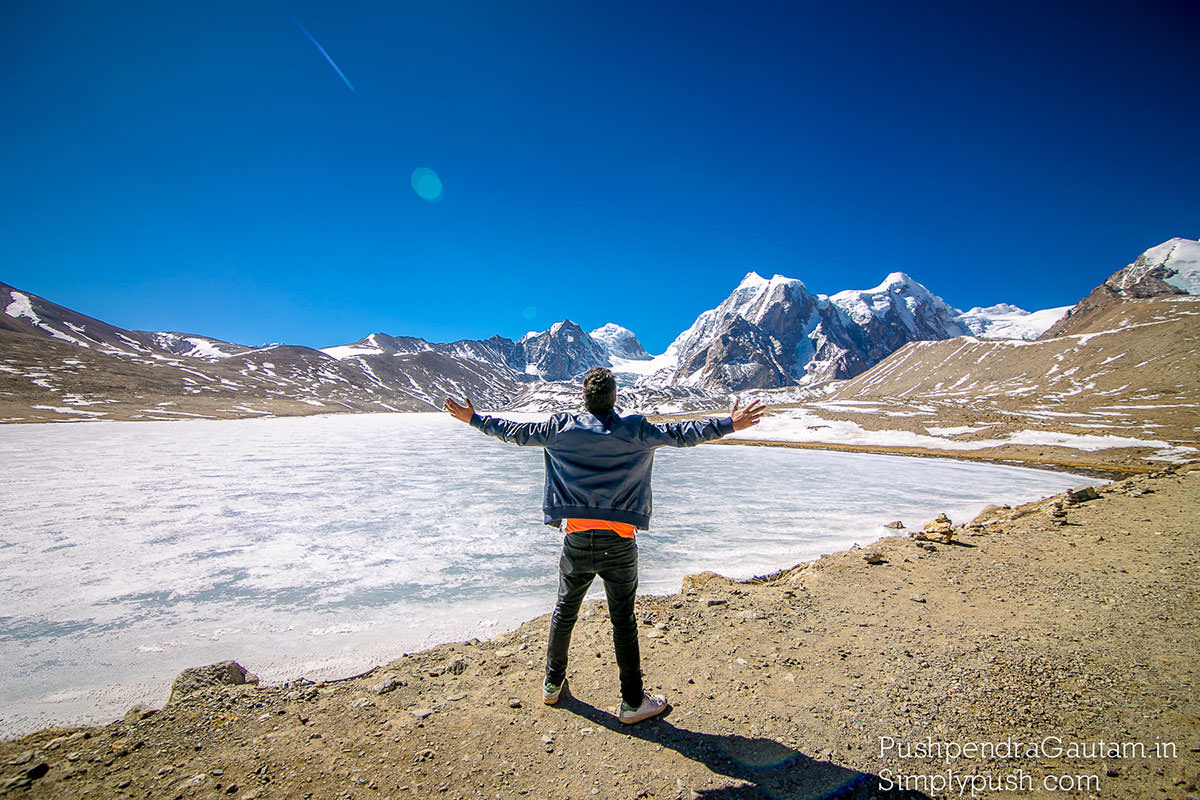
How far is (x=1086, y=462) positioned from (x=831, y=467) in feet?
55.5

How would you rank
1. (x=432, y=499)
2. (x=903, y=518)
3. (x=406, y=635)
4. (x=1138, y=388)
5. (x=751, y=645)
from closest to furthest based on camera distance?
(x=751, y=645) → (x=406, y=635) → (x=903, y=518) → (x=432, y=499) → (x=1138, y=388)

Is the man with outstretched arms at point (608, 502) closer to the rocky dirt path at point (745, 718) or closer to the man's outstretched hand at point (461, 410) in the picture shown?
the rocky dirt path at point (745, 718)

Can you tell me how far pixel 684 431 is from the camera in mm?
4344

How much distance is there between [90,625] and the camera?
7.03 metres

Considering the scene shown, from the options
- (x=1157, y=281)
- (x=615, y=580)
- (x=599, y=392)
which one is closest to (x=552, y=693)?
(x=615, y=580)

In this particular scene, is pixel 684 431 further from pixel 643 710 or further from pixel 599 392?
pixel 643 710

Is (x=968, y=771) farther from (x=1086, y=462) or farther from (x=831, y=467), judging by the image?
(x=1086, y=462)

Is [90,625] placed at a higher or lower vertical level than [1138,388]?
lower

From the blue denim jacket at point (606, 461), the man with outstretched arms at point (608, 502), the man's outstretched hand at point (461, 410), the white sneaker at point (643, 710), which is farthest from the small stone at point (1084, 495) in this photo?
the man's outstretched hand at point (461, 410)

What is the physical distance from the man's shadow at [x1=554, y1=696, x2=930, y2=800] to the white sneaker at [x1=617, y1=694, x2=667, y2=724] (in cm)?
6

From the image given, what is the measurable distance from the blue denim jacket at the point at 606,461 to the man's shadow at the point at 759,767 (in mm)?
1772

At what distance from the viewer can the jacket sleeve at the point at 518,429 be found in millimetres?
4406

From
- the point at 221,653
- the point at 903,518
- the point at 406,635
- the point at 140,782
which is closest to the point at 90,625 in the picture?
the point at 221,653

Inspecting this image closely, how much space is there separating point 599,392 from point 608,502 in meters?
0.99
